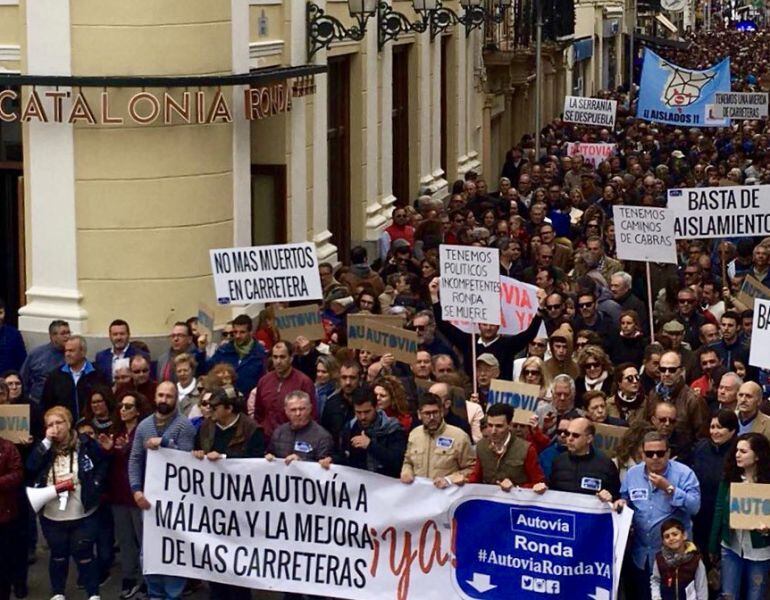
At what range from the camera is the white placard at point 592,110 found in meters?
29.9

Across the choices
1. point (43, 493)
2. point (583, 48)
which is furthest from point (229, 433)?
point (583, 48)

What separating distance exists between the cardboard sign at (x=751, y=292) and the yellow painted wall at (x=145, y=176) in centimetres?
515

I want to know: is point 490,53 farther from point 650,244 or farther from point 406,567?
point 406,567

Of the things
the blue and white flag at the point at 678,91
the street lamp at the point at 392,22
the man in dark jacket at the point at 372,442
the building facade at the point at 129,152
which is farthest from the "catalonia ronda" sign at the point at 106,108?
the blue and white flag at the point at 678,91

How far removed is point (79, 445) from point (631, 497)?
11.1 feet

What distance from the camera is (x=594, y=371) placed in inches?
512

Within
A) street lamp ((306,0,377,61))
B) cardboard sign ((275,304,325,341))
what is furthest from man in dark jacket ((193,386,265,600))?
street lamp ((306,0,377,61))

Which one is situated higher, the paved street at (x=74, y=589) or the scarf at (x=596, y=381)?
the scarf at (x=596, y=381)

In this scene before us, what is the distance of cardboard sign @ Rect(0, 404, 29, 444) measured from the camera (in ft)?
38.7

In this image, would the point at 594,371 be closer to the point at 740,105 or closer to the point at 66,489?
the point at 66,489

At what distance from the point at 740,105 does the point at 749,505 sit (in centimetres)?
1845

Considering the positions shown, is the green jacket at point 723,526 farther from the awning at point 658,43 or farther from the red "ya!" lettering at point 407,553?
the awning at point 658,43

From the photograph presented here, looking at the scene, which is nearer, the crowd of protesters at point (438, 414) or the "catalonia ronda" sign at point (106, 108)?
the crowd of protesters at point (438, 414)

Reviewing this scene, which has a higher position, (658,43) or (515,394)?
(658,43)
